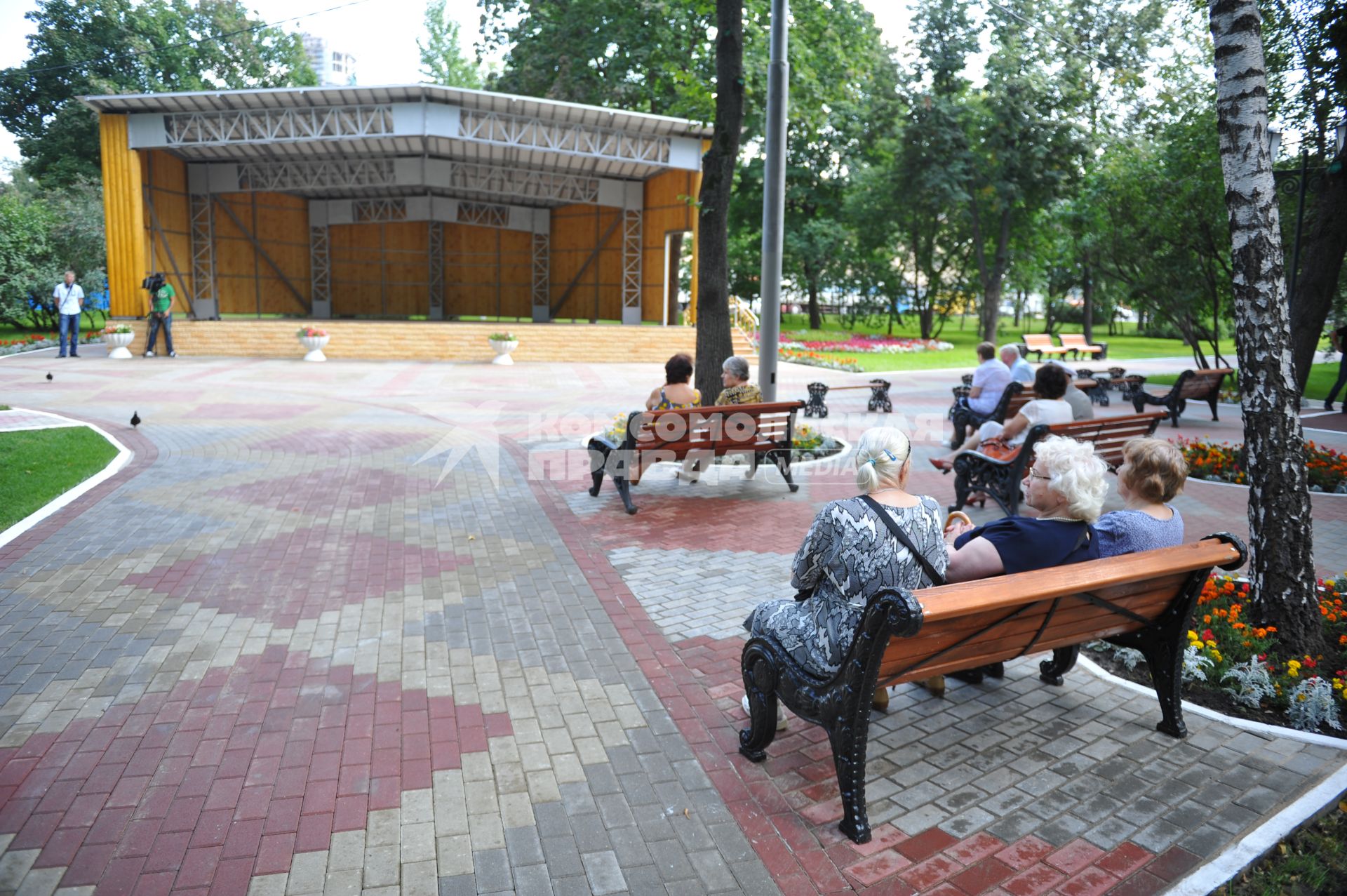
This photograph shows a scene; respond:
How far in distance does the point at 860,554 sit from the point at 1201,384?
12.8m

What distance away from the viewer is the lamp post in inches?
354

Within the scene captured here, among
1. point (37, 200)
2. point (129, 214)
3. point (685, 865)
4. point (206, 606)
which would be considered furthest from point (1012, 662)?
point (37, 200)

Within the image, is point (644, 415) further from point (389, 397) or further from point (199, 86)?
point (199, 86)

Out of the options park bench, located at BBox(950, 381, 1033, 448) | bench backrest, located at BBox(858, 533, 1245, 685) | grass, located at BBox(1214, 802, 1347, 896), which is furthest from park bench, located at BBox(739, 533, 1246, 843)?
park bench, located at BBox(950, 381, 1033, 448)

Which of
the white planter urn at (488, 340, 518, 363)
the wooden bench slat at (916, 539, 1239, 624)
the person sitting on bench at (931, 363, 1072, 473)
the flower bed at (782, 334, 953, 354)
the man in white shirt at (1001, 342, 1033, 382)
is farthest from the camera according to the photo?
the flower bed at (782, 334, 953, 354)

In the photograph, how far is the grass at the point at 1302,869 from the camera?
2.82 meters

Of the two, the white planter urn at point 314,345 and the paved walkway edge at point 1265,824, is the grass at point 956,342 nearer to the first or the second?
the white planter urn at point 314,345

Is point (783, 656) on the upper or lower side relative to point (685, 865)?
upper

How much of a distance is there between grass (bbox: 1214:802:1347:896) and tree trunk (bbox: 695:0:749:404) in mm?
7775

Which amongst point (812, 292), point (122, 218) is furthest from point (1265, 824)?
point (812, 292)

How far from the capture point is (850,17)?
Result: 27172mm

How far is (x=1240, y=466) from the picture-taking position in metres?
8.95

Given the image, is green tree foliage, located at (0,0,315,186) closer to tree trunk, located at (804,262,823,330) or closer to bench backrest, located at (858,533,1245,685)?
tree trunk, located at (804,262,823,330)

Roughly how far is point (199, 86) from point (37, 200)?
37.8 feet
